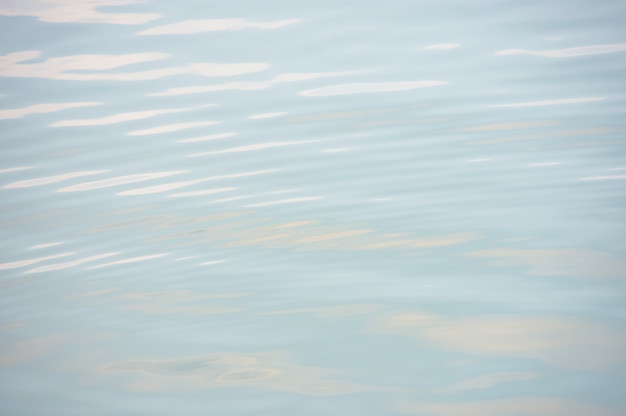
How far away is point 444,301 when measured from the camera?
214 centimetres

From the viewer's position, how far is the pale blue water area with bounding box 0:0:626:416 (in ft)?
6.24

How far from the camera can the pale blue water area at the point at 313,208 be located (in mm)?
1903

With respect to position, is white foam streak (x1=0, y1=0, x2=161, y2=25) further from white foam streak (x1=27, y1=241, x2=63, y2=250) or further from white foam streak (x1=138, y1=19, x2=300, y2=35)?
white foam streak (x1=27, y1=241, x2=63, y2=250)

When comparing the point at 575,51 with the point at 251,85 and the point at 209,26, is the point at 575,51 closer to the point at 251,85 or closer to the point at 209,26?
the point at 251,85

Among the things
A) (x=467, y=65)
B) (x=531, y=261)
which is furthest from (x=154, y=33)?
(x=531, y=261)

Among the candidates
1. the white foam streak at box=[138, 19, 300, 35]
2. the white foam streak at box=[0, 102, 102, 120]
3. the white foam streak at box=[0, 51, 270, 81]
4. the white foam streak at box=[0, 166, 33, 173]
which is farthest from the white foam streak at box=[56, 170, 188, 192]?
the white foam streak at box=[138, 19, 300, 35]

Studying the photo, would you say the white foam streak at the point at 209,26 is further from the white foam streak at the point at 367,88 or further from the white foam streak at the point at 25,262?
the white foam streak at the point at 25,262

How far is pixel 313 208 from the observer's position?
2.74m

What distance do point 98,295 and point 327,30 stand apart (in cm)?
214

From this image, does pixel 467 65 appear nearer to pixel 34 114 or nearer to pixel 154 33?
pixel 154 33

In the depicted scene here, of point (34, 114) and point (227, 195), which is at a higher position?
point (34, 114)

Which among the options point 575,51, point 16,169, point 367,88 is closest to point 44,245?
point 16,169

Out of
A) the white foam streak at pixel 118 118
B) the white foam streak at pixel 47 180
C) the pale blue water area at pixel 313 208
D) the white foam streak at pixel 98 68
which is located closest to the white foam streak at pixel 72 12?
the pale blue water area at pixel 313 208

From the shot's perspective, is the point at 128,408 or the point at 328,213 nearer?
the point at 128,408
